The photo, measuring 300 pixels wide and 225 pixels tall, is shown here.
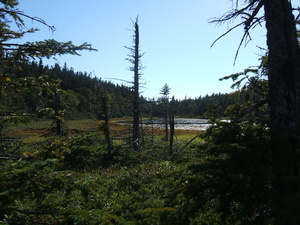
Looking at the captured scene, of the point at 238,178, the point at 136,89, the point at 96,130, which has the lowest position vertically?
the point at 96,130

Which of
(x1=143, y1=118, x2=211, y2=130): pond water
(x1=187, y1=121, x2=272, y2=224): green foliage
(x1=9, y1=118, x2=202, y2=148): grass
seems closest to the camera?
(x1=187, y1=121, x2=272, y2=224): green foliage

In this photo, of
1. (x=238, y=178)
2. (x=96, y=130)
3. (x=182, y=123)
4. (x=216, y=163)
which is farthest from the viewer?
(x=182, y=123)

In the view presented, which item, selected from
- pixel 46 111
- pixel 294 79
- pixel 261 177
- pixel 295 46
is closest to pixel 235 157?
pixel 261 177

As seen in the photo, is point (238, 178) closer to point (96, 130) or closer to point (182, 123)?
point (96, 130)

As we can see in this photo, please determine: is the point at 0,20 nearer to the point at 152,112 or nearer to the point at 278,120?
the point at 278,120

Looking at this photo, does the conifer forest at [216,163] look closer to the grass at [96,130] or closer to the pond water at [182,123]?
the grass at [96,130]

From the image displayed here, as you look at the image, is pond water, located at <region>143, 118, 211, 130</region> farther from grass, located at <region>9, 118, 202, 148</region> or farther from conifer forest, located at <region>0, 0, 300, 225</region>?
conifer forest, located at <region>0, 0, 300, 225</region>

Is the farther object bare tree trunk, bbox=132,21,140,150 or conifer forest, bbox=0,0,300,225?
bare tree trunk, bbox=132,21,140,150

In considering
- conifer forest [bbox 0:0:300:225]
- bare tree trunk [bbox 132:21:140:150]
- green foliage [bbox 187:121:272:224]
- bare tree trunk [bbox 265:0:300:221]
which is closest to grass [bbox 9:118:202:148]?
bare tree trunk [bbox 132:21:140:150]

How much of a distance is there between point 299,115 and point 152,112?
47.4ft

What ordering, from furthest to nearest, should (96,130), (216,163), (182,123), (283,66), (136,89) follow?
(182,123) < (96,130) < (136,89) < (283,66) < (216,163)

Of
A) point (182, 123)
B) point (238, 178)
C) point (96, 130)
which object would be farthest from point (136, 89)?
point (238, 178)

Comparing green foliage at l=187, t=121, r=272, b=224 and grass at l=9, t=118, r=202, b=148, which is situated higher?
green foliage at l=187, t=121, r=272, b=224


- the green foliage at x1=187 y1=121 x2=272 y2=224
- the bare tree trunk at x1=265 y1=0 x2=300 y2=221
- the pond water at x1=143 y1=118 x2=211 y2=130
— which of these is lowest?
the pond water at x1=143 y1=118 x2=211 y2=130
